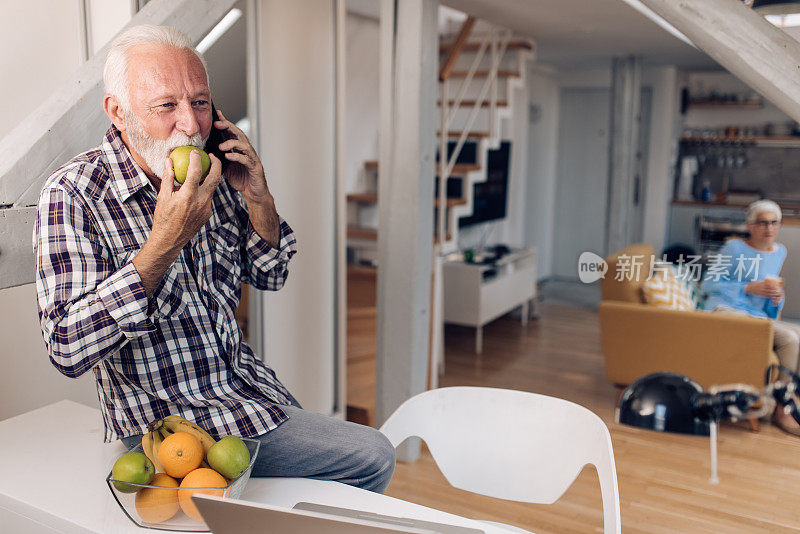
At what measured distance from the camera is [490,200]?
6.63 m

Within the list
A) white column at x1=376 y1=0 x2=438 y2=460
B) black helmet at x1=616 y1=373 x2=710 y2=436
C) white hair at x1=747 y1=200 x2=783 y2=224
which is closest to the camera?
black helmet at x1=616 y1=373 x2=710 y2=436

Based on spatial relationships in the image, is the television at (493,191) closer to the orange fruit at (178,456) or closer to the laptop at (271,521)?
the orange fruit at (178,456)

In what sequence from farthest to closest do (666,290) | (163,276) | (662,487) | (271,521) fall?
(666,290), (662,487), (163,276), (271,521)

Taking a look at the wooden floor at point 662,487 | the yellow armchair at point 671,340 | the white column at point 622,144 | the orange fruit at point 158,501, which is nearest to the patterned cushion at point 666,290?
the yellow armchair at point 671,340

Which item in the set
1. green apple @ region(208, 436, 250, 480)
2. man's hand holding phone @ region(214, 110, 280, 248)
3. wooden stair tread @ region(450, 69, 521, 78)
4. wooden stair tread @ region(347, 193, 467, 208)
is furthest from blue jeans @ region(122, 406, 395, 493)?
wooden stair tread @ region(450, 69, 521, 78)

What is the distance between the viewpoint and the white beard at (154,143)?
145 centimetres

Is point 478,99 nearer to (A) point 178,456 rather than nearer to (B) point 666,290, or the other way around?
(B) point 666,290

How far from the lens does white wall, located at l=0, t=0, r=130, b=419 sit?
7.28 feet

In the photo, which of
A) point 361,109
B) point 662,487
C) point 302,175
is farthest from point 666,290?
point 361,109

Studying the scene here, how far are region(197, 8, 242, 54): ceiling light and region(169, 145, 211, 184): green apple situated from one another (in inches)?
64.6

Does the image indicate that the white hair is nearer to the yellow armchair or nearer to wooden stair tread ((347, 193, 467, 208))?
the yellow armchair

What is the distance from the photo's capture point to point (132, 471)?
1.15 metres

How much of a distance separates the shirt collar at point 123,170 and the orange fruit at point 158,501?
0.57 m

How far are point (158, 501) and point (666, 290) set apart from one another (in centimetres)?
290
